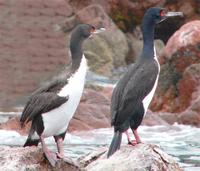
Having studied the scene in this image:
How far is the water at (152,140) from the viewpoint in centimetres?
1616

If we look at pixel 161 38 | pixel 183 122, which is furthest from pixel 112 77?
pixel 183 122

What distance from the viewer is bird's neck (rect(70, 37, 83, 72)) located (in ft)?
34.4

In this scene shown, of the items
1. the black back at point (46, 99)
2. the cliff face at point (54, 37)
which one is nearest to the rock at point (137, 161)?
the black back at point (46, 99)

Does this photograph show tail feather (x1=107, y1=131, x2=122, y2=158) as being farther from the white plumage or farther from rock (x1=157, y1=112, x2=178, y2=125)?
rock (x1=157, y1=112, x2=178, y2=125)

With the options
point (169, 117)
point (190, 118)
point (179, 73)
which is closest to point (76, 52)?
point (190, 118)

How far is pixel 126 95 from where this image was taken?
34.0 ft

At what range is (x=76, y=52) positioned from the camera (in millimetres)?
10789

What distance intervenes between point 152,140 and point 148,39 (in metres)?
7.13

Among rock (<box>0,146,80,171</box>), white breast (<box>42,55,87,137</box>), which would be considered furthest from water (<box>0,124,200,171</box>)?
rock (<box>0,146,80,171</box>)

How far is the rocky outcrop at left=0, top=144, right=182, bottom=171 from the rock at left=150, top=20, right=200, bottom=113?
1051 centimetres

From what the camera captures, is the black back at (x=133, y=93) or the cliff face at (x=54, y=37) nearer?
the black back at (x=133, y=93)

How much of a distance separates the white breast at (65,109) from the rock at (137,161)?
648 millimetres

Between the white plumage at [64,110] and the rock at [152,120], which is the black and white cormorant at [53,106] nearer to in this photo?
the white plumage at [64,110]

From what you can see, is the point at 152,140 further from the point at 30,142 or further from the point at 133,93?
the point at 30,142
